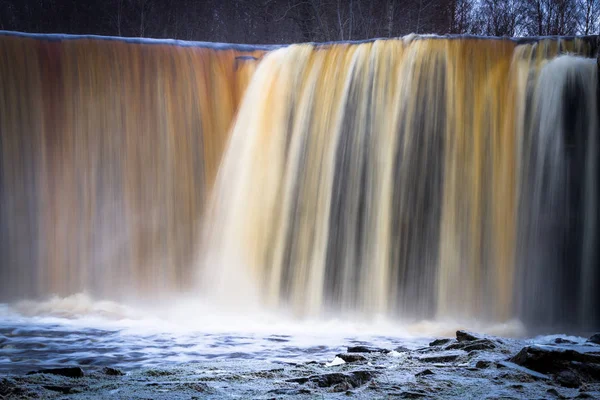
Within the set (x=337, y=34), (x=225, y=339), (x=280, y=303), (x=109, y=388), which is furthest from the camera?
(x=337, y=34)

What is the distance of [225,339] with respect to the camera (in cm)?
822

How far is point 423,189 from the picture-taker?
31.2 ft

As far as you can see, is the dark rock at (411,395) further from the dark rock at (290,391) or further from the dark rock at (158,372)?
the dark rock at (158,372)

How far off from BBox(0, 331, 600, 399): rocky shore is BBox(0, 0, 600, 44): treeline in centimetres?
1402

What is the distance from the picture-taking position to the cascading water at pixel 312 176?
8992 mm

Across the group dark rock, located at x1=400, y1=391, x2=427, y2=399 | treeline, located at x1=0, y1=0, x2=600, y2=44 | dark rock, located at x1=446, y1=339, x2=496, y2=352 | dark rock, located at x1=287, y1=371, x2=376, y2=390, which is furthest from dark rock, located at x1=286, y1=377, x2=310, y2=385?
treeline, located at x1=0, y1=0, x2=600, y2=44

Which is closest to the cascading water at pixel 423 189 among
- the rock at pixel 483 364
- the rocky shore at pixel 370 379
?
the rocky shore at pixel 370 379

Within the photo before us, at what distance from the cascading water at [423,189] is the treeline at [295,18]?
9210mm

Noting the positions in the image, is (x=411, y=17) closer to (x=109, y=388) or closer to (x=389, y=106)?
(x=389, y=106)

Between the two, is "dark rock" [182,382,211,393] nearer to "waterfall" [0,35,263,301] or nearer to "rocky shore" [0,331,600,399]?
"rocky shore" [0,331,600,399]

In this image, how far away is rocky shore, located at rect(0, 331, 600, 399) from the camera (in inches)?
192

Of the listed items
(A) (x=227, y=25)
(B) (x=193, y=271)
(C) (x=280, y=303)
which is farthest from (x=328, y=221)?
(A) (x=227, y=25)

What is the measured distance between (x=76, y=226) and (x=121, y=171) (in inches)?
35.8

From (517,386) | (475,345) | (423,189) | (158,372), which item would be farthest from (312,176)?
(517,386)
